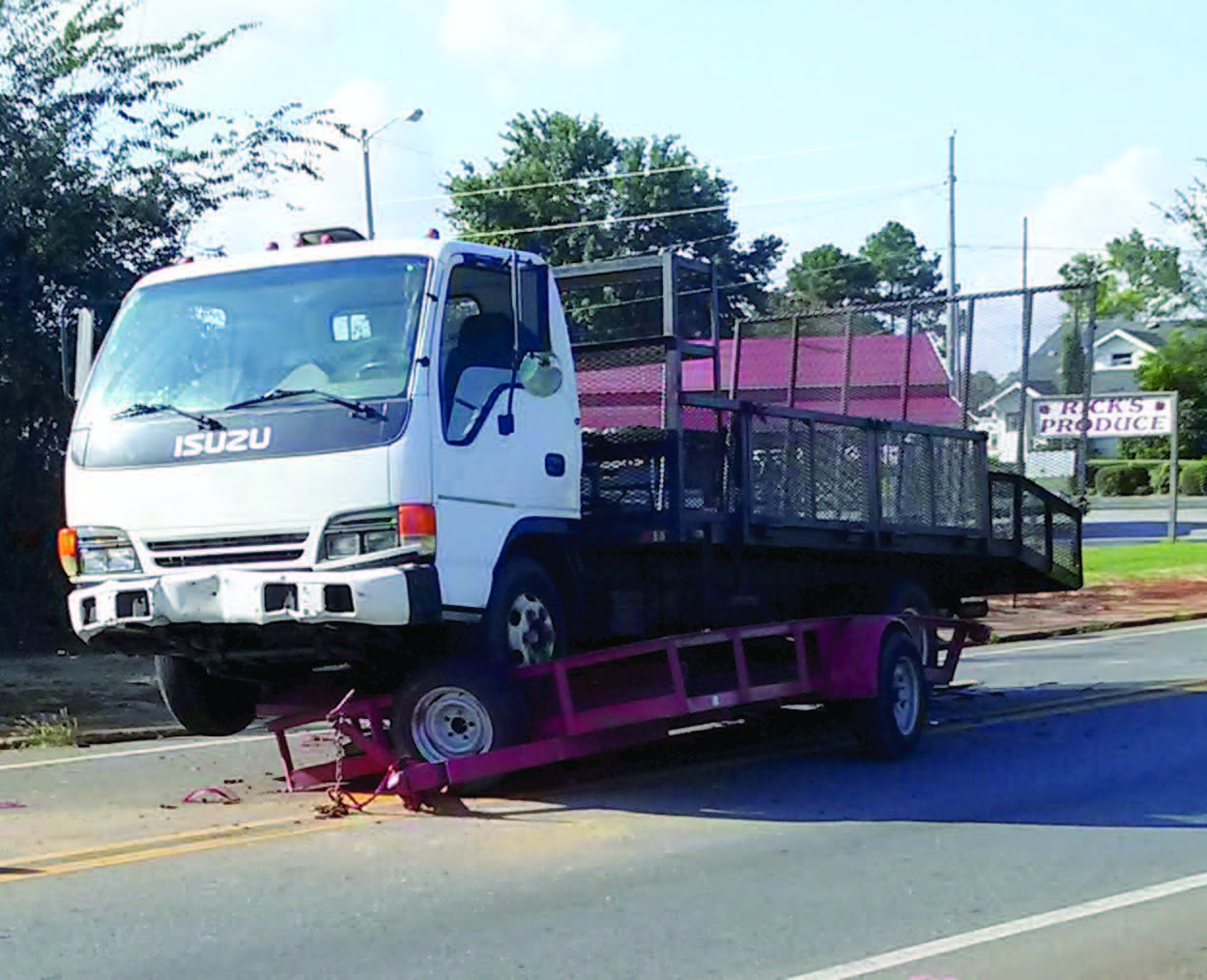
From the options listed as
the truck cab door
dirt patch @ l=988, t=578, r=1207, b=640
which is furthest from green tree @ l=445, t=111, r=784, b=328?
the truck cab door

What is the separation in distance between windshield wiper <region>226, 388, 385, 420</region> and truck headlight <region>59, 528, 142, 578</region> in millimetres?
900

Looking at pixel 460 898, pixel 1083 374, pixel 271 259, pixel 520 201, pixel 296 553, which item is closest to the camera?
pixel 460 898

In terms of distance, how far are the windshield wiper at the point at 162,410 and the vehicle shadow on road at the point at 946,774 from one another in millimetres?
2678

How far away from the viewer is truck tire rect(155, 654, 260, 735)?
1009 centimetres

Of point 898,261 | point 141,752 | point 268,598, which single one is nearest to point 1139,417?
point 141,752

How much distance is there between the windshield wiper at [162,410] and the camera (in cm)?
887

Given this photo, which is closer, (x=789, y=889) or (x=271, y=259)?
(x=789, y=889)

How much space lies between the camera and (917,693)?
11.5 metres

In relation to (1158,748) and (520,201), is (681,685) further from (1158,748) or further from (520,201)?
(520,201)

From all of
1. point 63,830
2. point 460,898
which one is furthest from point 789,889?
point 63,830

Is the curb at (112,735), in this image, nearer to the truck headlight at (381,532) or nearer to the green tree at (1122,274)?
the truck headlight at (381,532)

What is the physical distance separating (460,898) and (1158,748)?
235 inches

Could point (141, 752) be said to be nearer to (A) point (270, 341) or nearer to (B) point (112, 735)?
(B) point (112, 735)

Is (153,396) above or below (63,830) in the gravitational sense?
above
